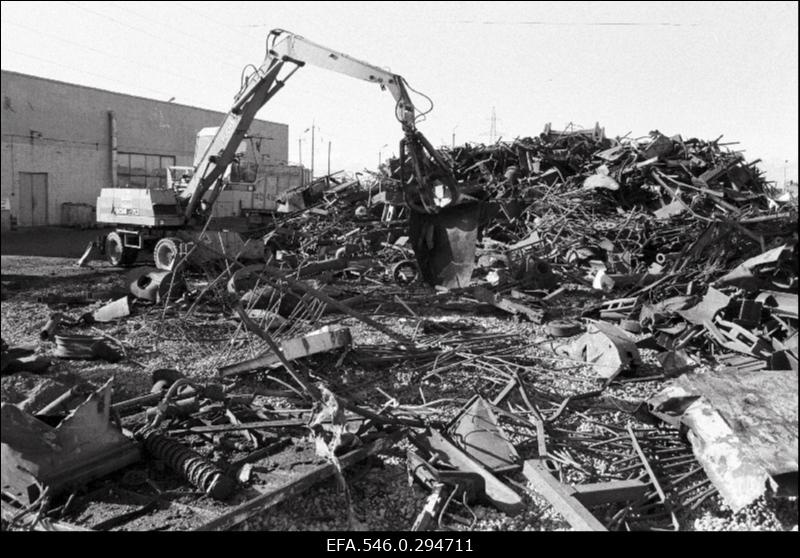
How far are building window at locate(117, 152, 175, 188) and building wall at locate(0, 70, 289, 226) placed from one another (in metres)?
0.26

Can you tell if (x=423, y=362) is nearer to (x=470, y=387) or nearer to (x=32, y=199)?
(x=470, y=387)

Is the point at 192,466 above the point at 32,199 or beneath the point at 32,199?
beneath

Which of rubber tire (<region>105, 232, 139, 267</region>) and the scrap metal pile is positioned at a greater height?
rubber tire (<region>105, 232, 139, 267</region>)

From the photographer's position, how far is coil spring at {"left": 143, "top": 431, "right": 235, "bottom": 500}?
11.6 ft

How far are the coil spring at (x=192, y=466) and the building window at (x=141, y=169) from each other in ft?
78.1

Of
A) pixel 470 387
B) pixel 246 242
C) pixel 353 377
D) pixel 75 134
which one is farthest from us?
pixel 75 134

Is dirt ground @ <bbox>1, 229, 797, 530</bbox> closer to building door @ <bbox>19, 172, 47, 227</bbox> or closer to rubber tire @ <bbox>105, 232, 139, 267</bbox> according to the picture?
rubber tire @ <bbox>105, 232, 139, 267</bbox>

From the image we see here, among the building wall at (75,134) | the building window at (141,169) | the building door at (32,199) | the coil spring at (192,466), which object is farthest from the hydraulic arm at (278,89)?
the building window at (141,169)

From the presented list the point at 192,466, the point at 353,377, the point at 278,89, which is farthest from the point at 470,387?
the point at 278,89

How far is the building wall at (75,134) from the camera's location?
21469mm

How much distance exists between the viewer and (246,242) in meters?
10.2

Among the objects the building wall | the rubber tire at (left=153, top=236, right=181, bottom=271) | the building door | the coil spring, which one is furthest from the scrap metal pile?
the building door

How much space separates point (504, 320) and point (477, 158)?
9.33 metres

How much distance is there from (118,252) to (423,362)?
9361 millimetres
